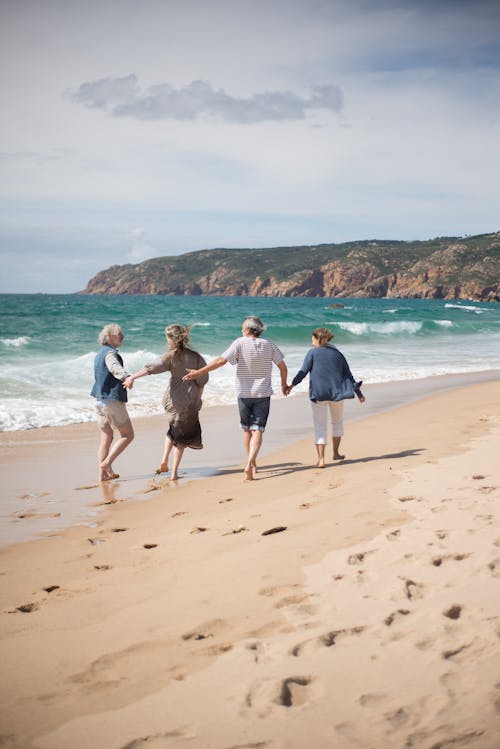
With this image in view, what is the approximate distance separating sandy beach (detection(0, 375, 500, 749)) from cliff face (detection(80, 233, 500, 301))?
112291 mm

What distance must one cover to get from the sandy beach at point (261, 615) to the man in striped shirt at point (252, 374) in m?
0.68

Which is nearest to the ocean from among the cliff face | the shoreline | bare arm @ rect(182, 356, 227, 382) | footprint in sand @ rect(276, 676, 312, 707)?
bare arm @ rect(182, 356, 227, 382)

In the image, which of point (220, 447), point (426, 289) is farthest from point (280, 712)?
point (426, 289)

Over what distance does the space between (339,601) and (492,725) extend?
1.15 metres

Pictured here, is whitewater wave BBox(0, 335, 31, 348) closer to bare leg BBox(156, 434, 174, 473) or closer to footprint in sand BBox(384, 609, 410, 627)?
bare leg BBox(156, 434, 174, 473)

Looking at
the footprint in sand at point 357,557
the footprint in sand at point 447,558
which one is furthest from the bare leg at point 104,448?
the footprint in sand at point 447,558

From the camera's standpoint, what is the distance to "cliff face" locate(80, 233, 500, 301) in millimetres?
119188

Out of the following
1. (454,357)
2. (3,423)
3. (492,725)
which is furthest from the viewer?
(454,357)

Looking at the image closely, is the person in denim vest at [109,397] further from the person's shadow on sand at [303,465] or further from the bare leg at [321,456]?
the bare leg at [321,456]

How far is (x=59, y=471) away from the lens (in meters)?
7.90

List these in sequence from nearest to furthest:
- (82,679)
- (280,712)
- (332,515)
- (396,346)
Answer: (280,712) < (82,679) < (332,515) < (396,346)

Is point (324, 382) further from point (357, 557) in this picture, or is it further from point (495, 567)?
point (495, 567)

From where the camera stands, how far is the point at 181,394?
24.6 ft

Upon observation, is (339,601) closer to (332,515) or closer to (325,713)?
(325,713)
